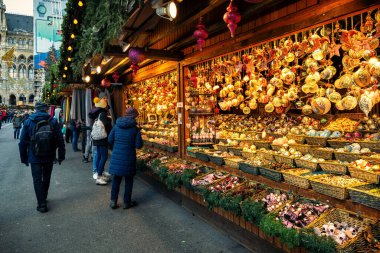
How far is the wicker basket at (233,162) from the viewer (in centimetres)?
491

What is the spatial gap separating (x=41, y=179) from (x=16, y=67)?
87.0 meters

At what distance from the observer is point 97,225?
15.9 feet

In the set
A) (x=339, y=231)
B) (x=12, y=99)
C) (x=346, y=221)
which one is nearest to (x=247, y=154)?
(x=346, y=221)

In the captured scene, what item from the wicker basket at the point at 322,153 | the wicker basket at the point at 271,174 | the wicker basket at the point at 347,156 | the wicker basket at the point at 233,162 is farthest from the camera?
the wicker basket at the point at 233,162

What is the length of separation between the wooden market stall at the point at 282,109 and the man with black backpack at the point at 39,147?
1.85 meters

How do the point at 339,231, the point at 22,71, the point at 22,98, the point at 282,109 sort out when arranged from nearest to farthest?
the point at 339,231, the point at 282,109, the point at 22,71, the point at 22,98

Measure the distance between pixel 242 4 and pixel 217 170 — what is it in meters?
2.84

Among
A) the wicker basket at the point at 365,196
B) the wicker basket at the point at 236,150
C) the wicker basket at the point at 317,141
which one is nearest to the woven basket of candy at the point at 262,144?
the wicker basket at the point at 236,150

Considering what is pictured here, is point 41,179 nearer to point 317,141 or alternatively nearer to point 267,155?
point 267,155

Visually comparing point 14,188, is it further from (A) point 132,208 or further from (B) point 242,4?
(B) point 242,4

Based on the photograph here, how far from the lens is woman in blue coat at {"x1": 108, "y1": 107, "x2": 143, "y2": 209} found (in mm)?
5492

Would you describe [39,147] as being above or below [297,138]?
below

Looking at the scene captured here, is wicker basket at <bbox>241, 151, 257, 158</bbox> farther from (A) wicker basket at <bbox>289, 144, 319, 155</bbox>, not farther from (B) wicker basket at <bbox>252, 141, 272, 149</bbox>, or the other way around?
(A) wicker basket at <bbox>289, 144, 319, 155</bbox>

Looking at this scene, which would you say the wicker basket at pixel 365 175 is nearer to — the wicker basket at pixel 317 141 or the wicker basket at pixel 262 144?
the wicker basket at pixel 317 141
